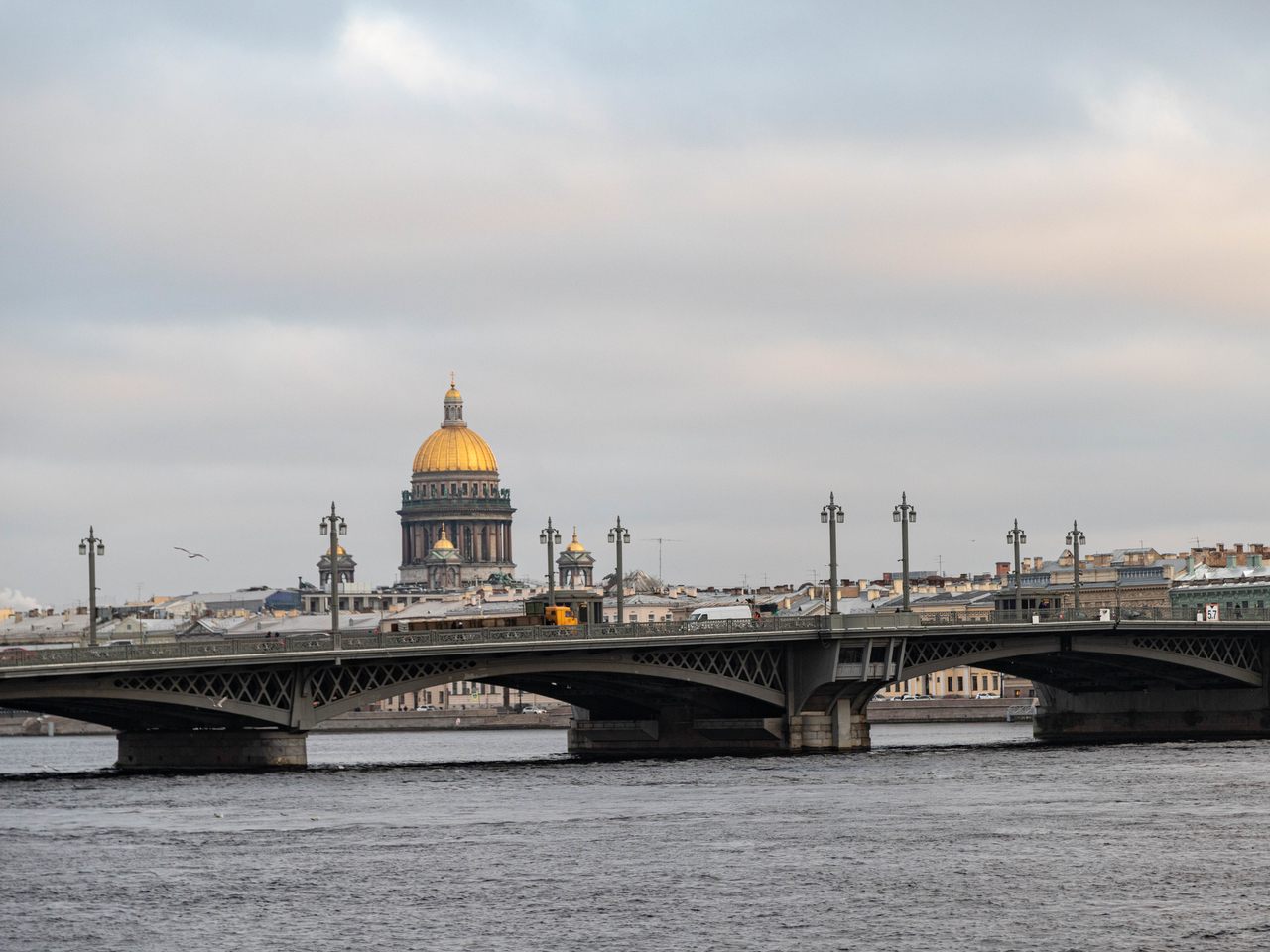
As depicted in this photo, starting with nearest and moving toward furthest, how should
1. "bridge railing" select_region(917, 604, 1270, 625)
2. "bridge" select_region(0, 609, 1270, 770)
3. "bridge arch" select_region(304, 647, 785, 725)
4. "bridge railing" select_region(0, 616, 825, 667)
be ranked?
"bridge railing" select_region(0, 616, 825, 667) → "bridge" select_region(0, 609, 1270, 770) → "bridge arch" select_region(304, 647, 785, 725) → "bridge railing" select_region(917, 604, 1270, 625)

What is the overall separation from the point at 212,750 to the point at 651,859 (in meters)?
27.3

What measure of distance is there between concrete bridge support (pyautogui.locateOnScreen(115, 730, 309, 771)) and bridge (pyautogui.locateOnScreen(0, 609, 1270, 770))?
0.06 m

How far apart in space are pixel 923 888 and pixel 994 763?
103 ft

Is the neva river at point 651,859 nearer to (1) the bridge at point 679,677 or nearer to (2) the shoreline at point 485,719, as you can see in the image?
(1) the bridge at point 679,677

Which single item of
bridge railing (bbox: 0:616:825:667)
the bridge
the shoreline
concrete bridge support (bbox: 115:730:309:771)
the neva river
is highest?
bridge railing (bbox: 0:616:825:667)

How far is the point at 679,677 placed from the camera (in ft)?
218

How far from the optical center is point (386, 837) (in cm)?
4328

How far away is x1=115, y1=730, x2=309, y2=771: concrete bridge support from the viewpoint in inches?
2469

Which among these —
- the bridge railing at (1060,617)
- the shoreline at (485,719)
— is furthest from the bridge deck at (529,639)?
the shoreline at (485,719)

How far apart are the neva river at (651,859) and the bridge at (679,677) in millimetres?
2479

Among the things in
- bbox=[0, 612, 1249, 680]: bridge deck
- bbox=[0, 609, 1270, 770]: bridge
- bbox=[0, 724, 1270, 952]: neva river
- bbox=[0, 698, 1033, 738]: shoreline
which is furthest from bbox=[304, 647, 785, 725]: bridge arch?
bbox=[0, 698, 1033, 738]: shoreline

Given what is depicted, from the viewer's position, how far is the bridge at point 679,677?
5953 cm

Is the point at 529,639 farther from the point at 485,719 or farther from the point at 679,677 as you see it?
the point at 485,719

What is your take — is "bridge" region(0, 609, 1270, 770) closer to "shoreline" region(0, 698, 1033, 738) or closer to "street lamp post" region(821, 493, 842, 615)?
"street lamp post" region(821, 493, 842, 615)
